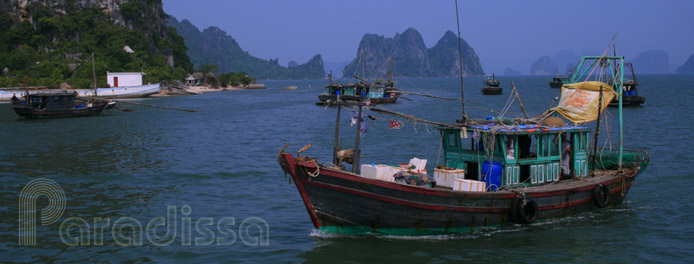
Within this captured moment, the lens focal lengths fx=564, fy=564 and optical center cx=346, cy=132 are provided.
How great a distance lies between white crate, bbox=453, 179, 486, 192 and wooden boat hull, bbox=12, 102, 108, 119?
148ft

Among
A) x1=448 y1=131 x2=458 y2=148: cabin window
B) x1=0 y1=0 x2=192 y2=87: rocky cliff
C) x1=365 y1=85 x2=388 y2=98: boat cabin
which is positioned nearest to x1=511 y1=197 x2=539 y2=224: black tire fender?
x1=448 y1=131 x2=458 y2=148: cabin window

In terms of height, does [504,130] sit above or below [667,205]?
above

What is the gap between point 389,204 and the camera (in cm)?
1398

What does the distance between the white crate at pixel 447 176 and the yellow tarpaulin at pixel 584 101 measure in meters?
4.72

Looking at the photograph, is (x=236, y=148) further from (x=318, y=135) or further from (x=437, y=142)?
(x=437, y=142)

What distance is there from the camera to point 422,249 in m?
14.1

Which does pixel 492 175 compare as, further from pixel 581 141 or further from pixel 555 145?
pixel 581 141

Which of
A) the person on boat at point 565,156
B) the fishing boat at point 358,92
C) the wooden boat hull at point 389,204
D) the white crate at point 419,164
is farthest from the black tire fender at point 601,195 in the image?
the fishing boat at point 358,92

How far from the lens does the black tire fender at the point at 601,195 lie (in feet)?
54.9

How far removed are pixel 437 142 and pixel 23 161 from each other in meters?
22.1

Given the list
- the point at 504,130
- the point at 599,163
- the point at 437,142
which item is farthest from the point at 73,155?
the point at 599,163

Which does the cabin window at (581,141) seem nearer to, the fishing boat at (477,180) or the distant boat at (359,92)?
the fishing boat at (477,180)

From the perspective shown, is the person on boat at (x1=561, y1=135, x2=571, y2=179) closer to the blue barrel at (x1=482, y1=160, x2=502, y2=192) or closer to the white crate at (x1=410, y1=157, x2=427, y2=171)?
the blue barrel at (x1=482, y1=160, x2=502, y2=192)

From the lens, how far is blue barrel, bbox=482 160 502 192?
15602 mm
